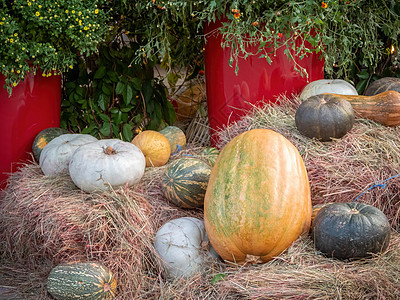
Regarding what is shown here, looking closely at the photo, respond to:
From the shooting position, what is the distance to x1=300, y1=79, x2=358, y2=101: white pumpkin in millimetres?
3514

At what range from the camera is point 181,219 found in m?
2.71

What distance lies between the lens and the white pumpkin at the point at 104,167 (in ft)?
9.50

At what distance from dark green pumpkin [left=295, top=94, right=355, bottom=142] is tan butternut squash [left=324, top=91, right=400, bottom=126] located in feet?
0.74

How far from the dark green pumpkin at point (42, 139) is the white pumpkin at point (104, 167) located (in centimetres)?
80

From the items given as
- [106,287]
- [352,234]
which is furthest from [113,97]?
[352,234]

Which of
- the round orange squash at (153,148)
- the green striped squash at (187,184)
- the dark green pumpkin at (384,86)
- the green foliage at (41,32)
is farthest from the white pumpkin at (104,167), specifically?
the dark green pumpkin at (384,86)

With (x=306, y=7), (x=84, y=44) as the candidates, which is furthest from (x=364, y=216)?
(x=84, y=44)

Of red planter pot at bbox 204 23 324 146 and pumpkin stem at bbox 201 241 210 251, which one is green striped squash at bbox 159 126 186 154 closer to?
red planter pot at bbox 204 23 324 146

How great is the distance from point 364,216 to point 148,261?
3.81 feet

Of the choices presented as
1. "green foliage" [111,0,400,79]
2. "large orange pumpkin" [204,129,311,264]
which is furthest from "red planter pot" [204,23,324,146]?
"large orange pumpkin" [204,129,311,264]

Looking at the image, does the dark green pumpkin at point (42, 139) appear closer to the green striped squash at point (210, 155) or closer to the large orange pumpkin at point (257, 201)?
the green striped squash at point (210, 155)

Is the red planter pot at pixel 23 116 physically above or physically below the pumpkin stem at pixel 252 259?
above

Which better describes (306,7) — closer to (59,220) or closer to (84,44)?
(84,44)

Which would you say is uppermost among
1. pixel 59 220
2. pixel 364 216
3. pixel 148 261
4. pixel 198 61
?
pixel 198 61
